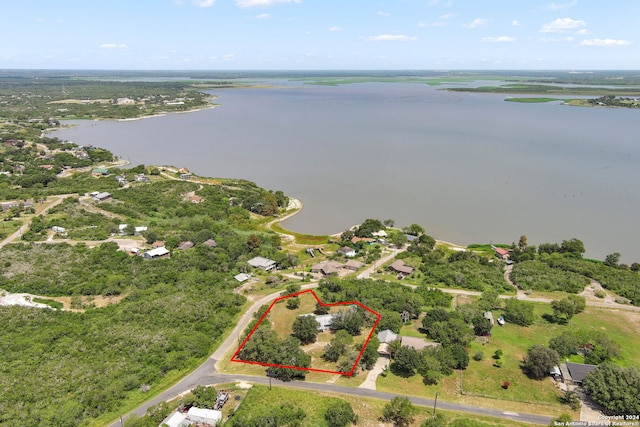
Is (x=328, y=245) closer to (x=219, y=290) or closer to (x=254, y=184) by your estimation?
(x=219, y=290)

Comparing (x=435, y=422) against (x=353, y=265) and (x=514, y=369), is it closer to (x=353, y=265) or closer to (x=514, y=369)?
(x=514, y=369)

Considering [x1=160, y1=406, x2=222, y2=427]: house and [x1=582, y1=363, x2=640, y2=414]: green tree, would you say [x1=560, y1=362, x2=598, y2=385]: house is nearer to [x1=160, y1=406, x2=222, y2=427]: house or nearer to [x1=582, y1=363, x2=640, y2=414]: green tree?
[x1=582, y1=363, x2=640, y2=414]: green tree

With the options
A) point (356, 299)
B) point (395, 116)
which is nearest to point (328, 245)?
point (356, 299)

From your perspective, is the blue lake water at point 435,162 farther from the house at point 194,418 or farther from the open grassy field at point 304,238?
the house at point 194,418

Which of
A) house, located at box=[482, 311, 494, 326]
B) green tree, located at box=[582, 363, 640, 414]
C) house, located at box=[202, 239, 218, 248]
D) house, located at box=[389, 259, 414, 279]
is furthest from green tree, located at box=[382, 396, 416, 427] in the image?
house, located at box=[202, 239, 218, 248]

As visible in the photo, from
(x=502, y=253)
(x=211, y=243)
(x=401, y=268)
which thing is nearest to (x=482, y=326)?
(x=401, y=268)

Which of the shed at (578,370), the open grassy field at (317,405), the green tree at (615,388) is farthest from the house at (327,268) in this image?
the green tree at (615,388)
